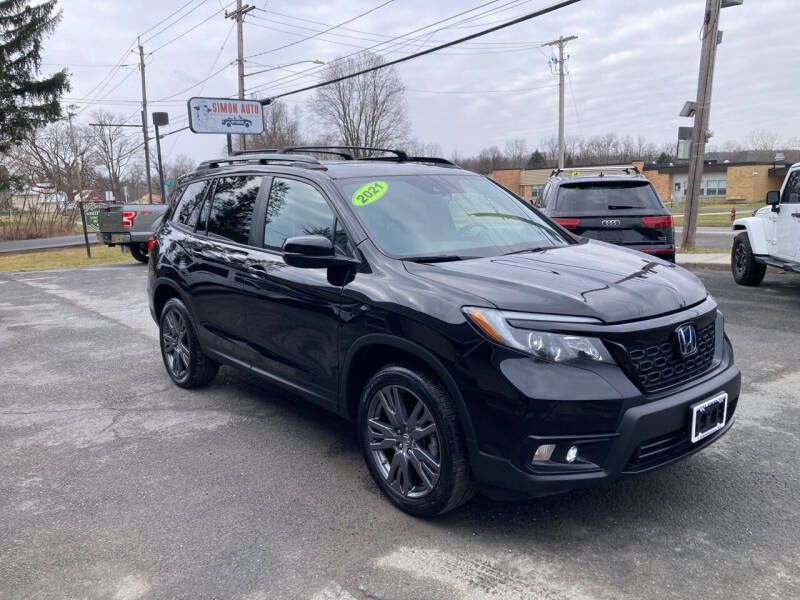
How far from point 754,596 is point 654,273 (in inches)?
62.7

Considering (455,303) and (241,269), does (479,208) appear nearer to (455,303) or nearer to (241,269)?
(455,303)

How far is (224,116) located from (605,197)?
1841 centimetres

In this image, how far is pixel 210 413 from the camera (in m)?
4.96

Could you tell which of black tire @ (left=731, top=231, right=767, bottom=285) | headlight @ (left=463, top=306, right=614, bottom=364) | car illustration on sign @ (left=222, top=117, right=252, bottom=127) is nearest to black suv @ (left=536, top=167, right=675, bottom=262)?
black tire @ (left=731, top=231, right=767, bottom=285)

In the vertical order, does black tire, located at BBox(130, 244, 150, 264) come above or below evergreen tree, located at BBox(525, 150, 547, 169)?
below

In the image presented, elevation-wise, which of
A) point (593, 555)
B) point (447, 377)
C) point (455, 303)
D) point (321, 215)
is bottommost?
point (593, 555)

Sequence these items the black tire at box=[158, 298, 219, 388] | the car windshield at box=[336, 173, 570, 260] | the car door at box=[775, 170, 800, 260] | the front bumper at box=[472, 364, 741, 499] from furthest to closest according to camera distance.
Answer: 1. the car door at box=[775, 170, 800, 260]
2. the black tire at box=[158, 298, 219, 388]
3. the car windshield at box=[336, 173, 570, 260]
4. the front bumper at box=[472, 364, 741, 499]

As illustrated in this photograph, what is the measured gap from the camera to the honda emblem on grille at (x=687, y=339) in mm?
2973

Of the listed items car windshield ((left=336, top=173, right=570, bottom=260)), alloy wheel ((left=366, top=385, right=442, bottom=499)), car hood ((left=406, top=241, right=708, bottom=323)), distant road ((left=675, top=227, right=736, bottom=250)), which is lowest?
distant road ((left=675, top=227, right=736, bottom=250))

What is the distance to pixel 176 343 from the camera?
5.58m

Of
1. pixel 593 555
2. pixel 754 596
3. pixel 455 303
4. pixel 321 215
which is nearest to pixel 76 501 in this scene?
pixel 321 215

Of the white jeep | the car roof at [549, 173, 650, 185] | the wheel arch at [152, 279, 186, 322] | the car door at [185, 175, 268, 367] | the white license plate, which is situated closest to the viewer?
the white license plate

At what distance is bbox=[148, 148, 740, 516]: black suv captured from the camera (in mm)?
2744

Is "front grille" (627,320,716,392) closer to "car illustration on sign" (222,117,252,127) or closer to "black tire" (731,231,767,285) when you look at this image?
"black tire" (731,231,767,285)
